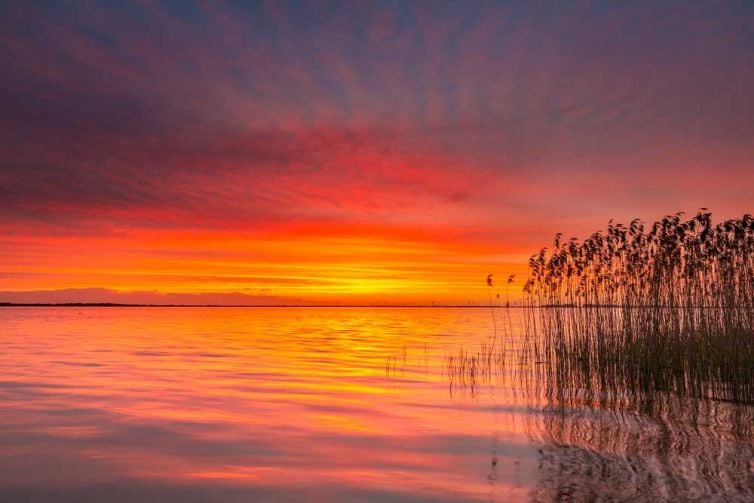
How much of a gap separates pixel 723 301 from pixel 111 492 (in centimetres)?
1607

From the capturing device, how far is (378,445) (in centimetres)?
1048

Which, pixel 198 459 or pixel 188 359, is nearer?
pixel 198 459

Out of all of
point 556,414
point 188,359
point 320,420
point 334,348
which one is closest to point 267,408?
point 320,420

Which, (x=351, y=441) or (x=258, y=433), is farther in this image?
(x=258, y=433)

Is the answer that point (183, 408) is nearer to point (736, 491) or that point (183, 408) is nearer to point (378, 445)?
point (378, 445)

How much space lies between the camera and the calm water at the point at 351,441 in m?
7.89

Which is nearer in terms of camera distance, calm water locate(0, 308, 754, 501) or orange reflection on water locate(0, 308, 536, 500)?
calm water locate(0, 308, 754, 501)

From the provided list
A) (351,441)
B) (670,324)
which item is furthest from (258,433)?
(670,324)

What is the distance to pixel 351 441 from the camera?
10.8 m

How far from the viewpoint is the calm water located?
7.89 metres

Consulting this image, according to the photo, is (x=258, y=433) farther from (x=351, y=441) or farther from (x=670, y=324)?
(x=670, y=324)

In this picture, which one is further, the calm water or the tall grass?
the tall grass

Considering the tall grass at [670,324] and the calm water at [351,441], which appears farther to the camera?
the tall grass at [670,324]

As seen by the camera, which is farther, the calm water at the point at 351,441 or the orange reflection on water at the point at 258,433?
the orange reflection on water at the point at 258,433
